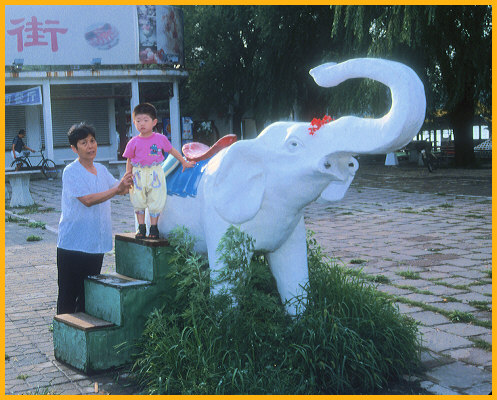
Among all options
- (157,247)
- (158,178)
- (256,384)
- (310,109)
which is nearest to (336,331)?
(256,384)

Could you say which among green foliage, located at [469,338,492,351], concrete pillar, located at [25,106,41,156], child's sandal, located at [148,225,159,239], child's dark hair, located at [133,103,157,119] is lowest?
green foliage, located at [469,338,492,351]

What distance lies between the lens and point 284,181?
3.70 meters

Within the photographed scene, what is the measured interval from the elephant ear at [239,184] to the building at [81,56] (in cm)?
1699

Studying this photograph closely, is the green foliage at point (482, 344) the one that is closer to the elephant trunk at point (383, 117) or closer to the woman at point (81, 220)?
the elephant trunk at point (383, 117)

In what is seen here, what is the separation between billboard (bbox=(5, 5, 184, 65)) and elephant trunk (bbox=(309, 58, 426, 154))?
57.1 feet

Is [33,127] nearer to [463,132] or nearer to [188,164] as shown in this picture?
[463,132]

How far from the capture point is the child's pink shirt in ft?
13.5

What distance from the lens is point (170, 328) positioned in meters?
3.74

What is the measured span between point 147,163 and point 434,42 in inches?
459

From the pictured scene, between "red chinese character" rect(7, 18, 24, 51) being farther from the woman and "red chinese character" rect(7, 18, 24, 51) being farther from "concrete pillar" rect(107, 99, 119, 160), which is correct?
the woman

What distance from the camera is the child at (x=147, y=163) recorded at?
162 inches

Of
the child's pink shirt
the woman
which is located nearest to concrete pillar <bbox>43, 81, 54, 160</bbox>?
the woman

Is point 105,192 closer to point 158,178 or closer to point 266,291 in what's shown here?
point 158,178

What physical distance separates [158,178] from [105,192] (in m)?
0.37
